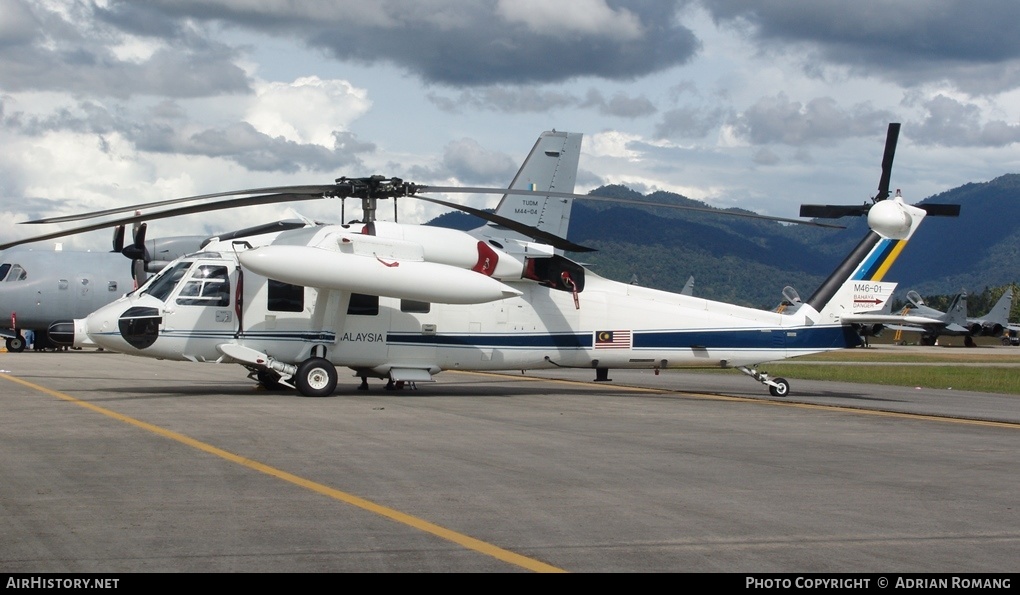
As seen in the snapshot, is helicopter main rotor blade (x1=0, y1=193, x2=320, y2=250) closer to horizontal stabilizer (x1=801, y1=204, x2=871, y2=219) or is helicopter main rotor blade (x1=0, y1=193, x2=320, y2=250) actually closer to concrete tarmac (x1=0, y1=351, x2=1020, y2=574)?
concrete tarmac (x1=0, y1=351, x2=1020, y2=574)

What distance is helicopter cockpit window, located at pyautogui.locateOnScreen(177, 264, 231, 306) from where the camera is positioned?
21.0m

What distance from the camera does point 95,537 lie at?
763 centimetres

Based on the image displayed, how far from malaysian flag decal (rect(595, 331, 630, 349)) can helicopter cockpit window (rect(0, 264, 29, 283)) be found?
25250mm

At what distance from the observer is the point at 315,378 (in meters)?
21.2

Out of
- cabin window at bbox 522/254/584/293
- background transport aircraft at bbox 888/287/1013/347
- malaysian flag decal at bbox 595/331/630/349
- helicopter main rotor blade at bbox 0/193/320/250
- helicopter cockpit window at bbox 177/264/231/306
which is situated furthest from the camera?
background transport aircraft at bbox 888/287/1013/347

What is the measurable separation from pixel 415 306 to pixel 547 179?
899 centimetres

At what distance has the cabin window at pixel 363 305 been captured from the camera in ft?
71.9

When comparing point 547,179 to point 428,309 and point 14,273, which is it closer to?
point 428,309

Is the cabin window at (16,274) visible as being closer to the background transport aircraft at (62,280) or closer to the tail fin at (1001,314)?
the background transport aircraft at (62,280)

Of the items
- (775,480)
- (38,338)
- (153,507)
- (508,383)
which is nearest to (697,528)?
(775,480)

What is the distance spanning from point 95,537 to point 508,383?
68.0ft

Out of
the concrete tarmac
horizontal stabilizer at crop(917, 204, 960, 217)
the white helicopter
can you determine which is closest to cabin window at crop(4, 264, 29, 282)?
the white helicopter

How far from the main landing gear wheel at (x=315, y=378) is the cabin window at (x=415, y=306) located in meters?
1.93
